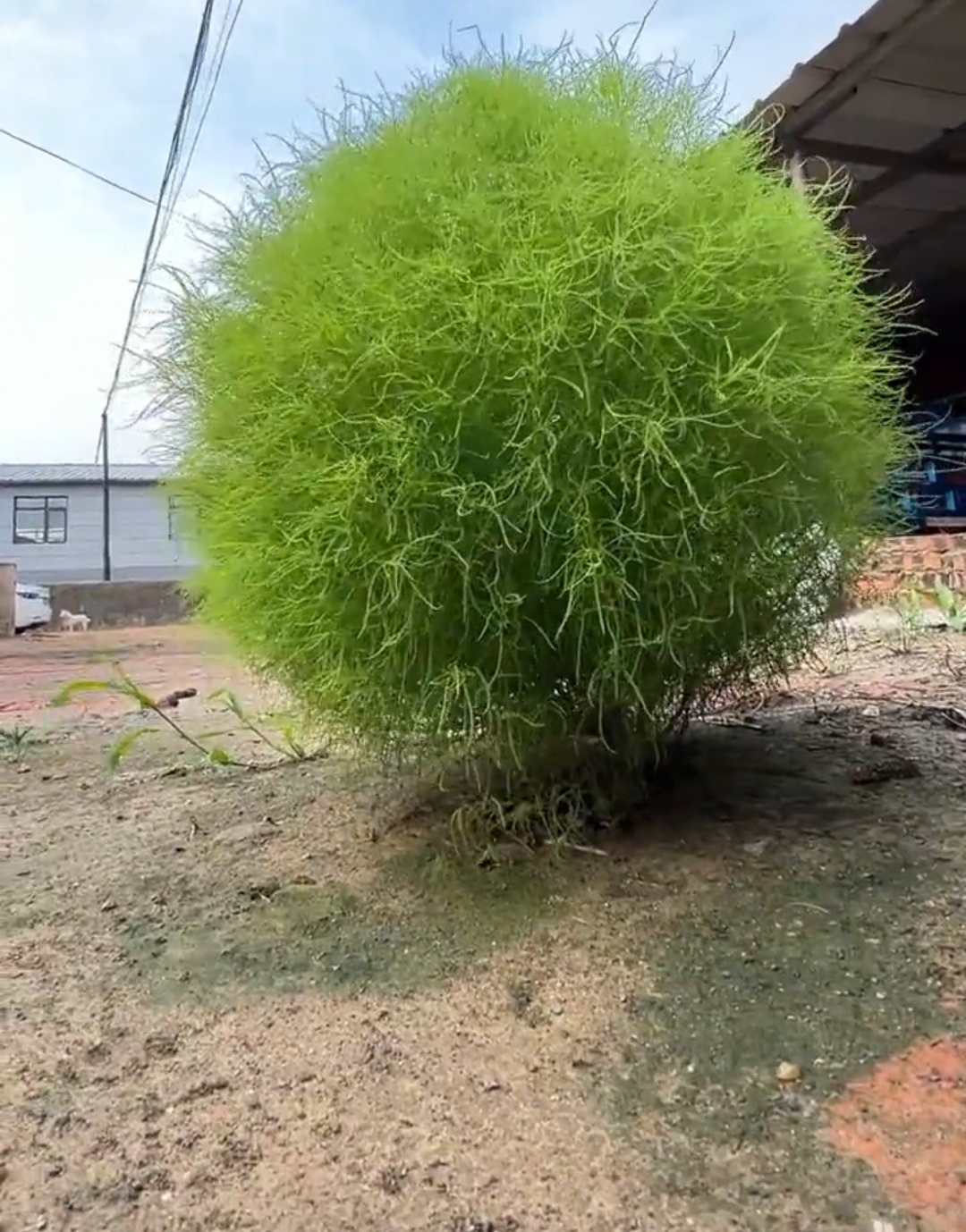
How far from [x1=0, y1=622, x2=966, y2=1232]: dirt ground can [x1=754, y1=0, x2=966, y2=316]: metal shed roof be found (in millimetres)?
1381

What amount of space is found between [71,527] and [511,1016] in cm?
1752

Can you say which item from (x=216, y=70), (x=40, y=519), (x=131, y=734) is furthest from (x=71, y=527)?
(x=131, y=734)

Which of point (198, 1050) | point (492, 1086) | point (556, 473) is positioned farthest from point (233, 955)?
point (556, 473)

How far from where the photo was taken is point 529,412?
97 centimetres

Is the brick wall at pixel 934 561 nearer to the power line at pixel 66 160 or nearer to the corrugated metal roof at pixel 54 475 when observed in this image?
the power line at pixel 66 160

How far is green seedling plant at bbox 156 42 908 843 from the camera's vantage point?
98 cm

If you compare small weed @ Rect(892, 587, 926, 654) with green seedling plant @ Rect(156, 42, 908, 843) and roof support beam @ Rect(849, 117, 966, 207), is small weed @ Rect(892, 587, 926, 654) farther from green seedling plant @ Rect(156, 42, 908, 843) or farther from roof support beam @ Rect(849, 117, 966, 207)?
roof support beam @ Rect(849, 117, 966, 207)

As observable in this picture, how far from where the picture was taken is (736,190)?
114 cm

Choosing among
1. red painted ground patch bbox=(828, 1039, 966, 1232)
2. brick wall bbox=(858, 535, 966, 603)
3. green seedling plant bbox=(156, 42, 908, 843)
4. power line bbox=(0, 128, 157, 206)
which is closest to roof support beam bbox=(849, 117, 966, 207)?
brick wall bbox=(858, 535, 966, 603)

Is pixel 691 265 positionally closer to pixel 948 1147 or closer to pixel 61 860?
pixel 948 1147

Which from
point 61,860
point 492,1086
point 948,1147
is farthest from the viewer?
point 61,860

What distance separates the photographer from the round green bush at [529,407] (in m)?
0.98

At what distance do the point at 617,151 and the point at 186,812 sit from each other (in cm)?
117

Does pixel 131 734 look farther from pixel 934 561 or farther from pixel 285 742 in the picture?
pixel 934 561
